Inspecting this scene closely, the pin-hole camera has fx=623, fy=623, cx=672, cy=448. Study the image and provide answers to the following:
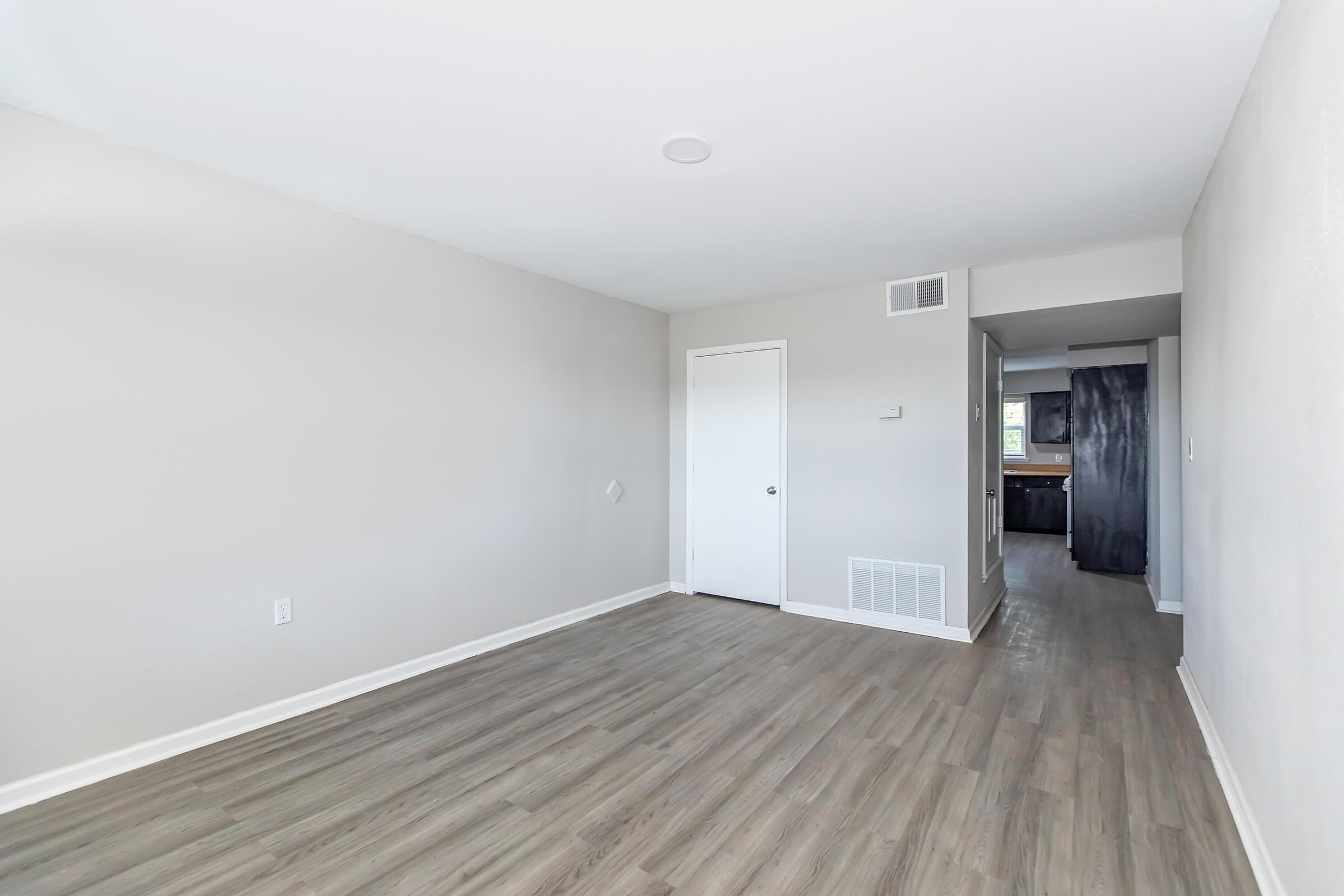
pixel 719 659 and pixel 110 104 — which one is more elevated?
pixel 110 104

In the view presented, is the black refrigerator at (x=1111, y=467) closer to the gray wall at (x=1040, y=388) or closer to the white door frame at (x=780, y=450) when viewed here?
the gray wall at (x=1040, y=388)

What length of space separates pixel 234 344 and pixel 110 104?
97 cm

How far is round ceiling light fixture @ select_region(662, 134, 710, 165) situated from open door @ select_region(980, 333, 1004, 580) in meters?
3.18

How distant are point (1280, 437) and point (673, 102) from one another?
6.91ft

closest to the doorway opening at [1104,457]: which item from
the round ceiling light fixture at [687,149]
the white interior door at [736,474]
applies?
the white interior door at [736,474]

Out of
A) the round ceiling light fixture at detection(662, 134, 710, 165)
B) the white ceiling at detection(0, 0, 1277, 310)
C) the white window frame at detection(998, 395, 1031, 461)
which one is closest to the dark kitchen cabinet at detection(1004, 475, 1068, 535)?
the white window frame at detection(998, 395, 1031, 461)

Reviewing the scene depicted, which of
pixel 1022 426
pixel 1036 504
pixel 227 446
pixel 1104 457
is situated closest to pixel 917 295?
pixel 1104 457

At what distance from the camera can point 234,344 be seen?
2.83 meters

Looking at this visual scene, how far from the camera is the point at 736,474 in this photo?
17.2ft

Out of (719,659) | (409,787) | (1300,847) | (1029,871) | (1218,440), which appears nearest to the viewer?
(1300,847)

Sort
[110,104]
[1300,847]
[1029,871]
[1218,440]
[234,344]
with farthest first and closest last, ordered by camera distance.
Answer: [234,344] < [1218,440] < [110,104] < [1029,871] < [1300,847]

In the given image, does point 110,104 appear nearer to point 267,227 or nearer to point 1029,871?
point 267,227

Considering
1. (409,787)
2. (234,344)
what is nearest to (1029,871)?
(409,787)

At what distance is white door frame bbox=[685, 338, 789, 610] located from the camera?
497 cm
